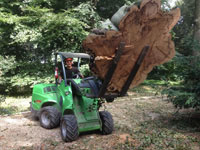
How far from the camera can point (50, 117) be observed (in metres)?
4.20

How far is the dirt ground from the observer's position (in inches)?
132

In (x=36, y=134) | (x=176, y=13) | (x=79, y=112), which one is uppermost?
(x=176, y=13)

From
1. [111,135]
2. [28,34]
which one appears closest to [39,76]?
[28,34]

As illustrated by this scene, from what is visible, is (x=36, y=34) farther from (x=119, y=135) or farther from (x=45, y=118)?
(x=119, y=135)

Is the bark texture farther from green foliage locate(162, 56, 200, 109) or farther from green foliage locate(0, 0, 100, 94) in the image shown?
green foliage locate(0, 0, 100, 94)

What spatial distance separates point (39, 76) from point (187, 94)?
22.7ft

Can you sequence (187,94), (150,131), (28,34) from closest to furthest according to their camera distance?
(187,94), (150,131), (28,34)

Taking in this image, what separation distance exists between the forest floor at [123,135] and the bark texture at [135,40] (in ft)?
4.63

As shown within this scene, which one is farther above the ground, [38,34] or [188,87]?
[38,34]

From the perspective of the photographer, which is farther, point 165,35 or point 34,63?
point 34,63

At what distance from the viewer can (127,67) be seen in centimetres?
259

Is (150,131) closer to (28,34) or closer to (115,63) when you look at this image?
(115,63)

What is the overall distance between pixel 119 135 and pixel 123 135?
0.09 m

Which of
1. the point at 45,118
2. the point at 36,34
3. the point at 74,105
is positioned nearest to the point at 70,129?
the point at 74,105
